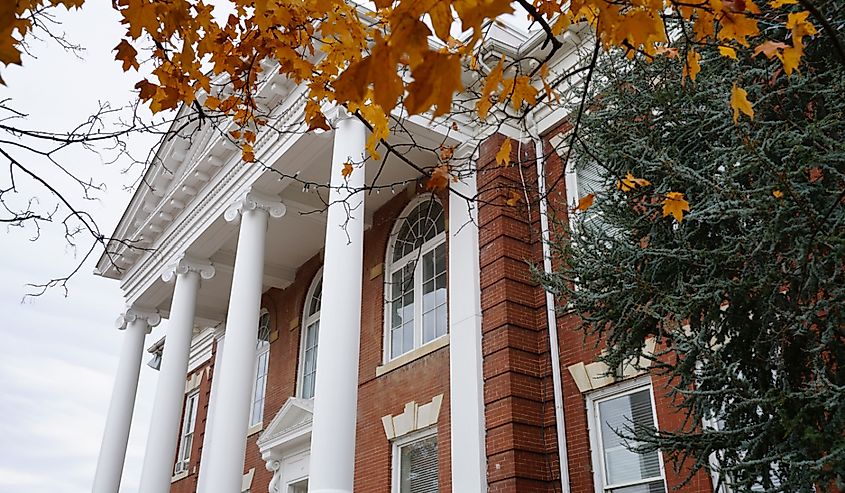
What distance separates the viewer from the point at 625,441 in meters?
9.05

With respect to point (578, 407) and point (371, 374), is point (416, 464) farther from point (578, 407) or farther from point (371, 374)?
point (578, 407)

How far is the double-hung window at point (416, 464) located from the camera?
38.2 ft

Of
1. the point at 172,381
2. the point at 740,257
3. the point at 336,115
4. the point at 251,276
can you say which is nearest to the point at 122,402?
the point at 172,381

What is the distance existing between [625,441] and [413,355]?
4.49 meters

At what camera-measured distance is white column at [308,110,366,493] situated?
8969 mm

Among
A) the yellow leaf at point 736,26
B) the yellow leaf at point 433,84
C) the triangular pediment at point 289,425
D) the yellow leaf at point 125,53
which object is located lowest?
the yellow leaf at point 433,84

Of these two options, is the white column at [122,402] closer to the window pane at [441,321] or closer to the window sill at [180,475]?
the window sill at [180,475]

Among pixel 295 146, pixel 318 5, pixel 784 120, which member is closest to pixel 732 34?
pixel 318 5

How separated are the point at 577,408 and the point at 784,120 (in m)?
5.35

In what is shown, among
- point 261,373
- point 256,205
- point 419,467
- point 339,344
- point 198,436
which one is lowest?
point 419,467

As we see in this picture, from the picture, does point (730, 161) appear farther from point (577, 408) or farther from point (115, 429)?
point (115, 429)

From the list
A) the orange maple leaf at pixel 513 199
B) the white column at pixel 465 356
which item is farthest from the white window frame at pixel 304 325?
the orange maple leaf at pixel 513 199

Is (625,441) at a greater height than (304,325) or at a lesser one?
lesser

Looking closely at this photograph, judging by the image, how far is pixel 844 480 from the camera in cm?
477
